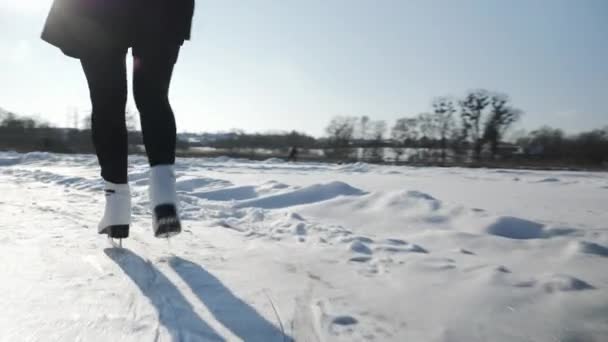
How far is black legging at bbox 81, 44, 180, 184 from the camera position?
1030 mm

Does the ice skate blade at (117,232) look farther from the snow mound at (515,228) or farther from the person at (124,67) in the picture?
the snow mound at (515,228)

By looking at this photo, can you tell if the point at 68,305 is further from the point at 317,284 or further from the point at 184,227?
the point at 184,227

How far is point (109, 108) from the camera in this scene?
1085 millimetres

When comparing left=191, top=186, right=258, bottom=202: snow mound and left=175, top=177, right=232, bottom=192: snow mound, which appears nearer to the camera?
left=191, top=186, right=258, bottom=202: snow mound

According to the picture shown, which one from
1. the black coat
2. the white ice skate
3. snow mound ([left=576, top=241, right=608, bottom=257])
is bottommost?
snow mound ([left=576, top=241, right=608, bottom=257])

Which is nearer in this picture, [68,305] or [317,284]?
[68,305]

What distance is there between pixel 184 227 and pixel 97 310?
0.75 m

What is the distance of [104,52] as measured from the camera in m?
1.05

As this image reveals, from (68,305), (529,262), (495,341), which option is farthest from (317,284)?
(529,262)

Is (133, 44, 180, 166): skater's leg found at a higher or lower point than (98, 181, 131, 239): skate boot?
higher

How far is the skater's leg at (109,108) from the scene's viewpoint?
1065 mm

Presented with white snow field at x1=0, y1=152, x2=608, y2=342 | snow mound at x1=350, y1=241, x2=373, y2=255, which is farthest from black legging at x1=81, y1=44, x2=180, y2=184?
snow mound at x1=350, y1=241, x2=373, y2=255

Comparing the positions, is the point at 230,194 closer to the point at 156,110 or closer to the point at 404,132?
the point at 156,110

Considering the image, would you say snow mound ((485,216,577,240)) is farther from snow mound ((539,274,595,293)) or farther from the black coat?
the black coat
